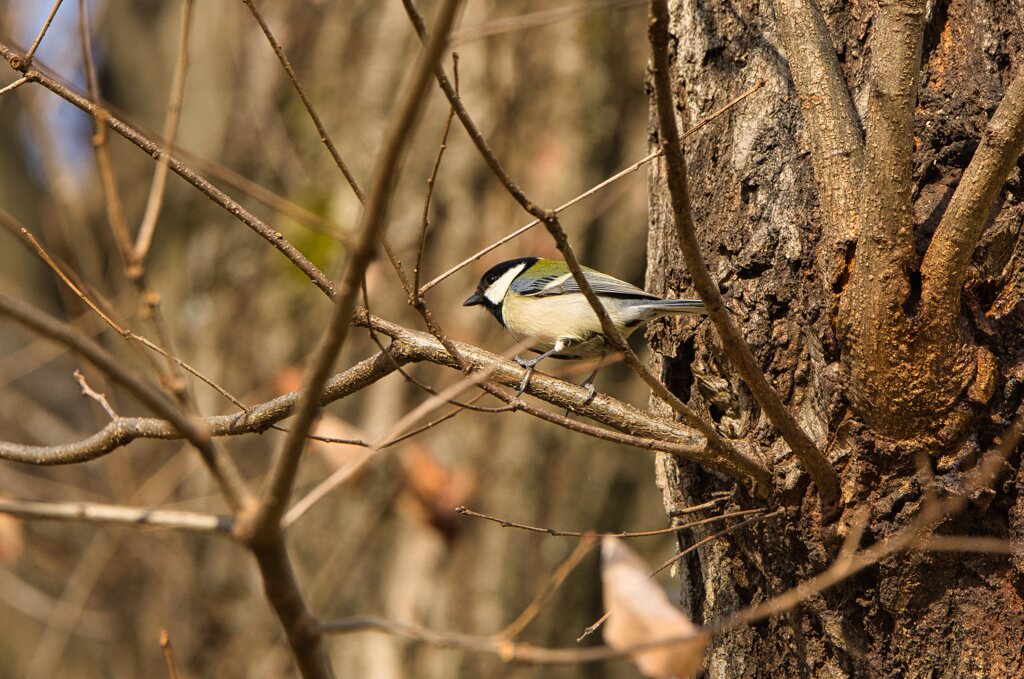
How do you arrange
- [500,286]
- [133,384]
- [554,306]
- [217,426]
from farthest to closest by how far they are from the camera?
[500,286] → [554,306] → [217,426] → [133,384]

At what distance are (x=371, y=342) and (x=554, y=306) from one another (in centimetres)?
201

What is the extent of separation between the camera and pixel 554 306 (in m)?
3.79

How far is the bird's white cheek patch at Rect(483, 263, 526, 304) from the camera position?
14.0 feet

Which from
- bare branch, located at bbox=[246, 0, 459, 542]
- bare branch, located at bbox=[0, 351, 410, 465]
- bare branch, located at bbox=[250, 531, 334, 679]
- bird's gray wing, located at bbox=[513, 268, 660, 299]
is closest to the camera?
bare branch, located at bbox=[246, 0, 459, 542]

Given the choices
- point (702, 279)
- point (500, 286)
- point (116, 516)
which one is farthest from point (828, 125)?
point (500, 286)

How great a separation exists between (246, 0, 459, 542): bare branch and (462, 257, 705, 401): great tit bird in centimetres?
200

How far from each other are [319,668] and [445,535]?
449 cm

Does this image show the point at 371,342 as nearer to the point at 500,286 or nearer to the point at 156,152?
the point at 500,286

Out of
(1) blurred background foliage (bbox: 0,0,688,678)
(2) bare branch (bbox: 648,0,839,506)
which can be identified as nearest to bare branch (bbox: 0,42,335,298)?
(2) bare branch (bbox: 648,0,839,506)

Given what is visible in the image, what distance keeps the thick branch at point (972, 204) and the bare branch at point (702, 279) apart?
389 mm

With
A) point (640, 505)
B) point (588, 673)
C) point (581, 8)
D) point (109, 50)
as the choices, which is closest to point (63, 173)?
point (109, 50)

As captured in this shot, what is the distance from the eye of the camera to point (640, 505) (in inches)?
246

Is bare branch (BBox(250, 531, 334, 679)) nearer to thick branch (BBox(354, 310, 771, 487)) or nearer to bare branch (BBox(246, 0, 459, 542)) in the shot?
bare branch (BBox(246, 0, 459, 542))

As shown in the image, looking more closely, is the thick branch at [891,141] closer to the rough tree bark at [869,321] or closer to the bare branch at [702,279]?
the rough tree bark at [869,321]
